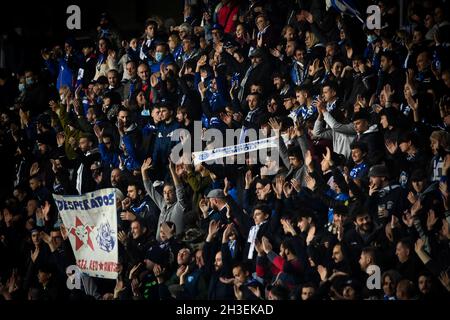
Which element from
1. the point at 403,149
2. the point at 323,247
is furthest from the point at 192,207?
the point at 403,149

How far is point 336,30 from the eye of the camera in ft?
31.0

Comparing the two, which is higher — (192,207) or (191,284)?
(192,207)

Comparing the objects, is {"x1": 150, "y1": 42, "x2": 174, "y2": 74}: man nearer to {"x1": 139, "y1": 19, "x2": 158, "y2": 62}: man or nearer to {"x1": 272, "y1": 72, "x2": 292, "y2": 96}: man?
{"x1": 139, "y1": 19, "x2": 158, "y2": 62}: man

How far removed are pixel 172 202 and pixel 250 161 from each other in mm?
861

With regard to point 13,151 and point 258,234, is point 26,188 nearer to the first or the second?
point 13,151

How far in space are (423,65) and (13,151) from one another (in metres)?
4.64

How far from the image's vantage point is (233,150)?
375 inches

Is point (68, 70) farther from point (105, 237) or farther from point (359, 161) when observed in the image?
point (359, 161)

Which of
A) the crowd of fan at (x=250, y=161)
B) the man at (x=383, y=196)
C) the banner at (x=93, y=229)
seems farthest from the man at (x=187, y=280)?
the man at (x=383, y=196)

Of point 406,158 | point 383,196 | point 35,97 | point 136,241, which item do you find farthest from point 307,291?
point 35,97

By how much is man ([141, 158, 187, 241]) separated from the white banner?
0.92 ft

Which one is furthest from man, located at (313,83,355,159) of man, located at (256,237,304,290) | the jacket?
the jacket

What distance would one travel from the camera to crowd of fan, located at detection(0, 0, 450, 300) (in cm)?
844

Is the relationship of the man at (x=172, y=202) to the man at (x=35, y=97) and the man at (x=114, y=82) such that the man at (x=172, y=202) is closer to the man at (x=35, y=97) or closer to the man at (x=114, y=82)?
the man at (x=114, y=82)
